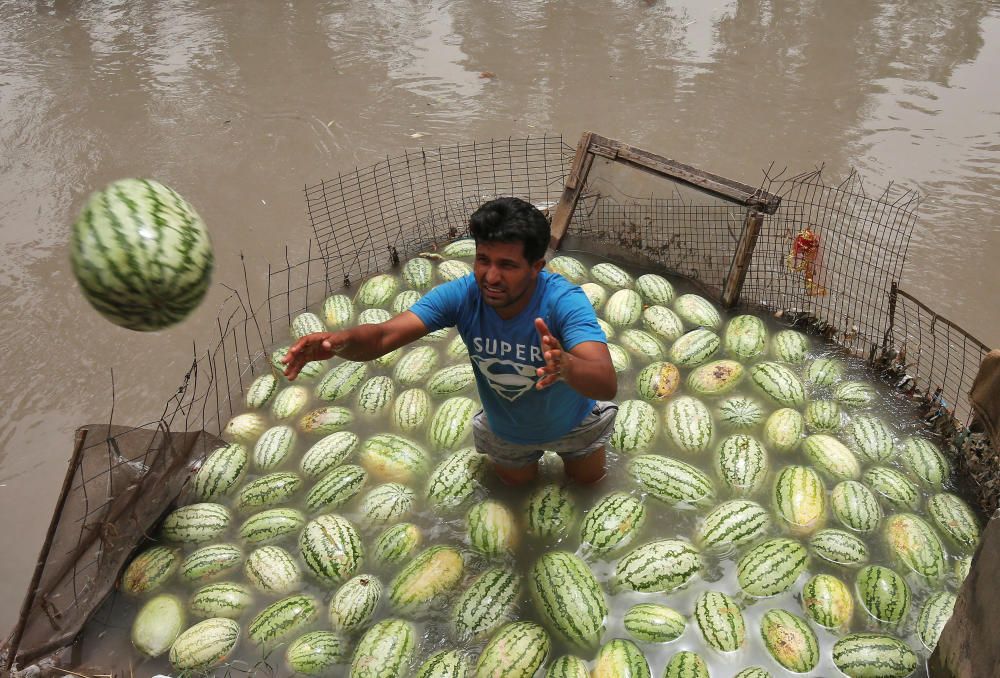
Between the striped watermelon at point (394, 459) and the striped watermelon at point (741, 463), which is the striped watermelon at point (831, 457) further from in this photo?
the striped watermelon at point (394, 459)

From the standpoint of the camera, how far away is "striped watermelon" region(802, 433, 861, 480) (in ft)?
10.1

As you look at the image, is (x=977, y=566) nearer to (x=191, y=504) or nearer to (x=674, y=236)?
(x=674, y=236)

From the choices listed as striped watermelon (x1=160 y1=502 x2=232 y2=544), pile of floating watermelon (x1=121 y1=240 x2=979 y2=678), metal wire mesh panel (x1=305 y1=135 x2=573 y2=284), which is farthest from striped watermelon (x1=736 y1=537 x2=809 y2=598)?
metal wire mesh panel (x1=305 y1=135 x2=573 y2=284)

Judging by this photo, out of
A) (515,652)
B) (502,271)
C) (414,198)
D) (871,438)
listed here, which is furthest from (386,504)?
(414,198)

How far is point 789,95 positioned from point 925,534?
16.7 ft

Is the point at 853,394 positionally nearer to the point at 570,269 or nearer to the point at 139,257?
the point at 570,269

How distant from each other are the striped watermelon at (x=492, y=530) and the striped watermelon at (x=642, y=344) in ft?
4.49

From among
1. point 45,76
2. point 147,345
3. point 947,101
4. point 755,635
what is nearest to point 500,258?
point 755,635

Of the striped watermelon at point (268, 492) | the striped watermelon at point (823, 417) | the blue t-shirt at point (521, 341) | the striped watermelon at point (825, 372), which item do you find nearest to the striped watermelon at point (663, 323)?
the striped watermelon at point (825, 372)

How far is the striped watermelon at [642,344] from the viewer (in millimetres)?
3863

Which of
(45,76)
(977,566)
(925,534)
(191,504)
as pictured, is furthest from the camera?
(45,76)

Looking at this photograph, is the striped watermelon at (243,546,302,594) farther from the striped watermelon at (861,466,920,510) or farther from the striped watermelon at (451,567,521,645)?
the striped watermelon at (861,466,920,510)

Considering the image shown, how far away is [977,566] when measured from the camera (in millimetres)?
2020

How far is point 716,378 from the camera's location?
361 centimetres
